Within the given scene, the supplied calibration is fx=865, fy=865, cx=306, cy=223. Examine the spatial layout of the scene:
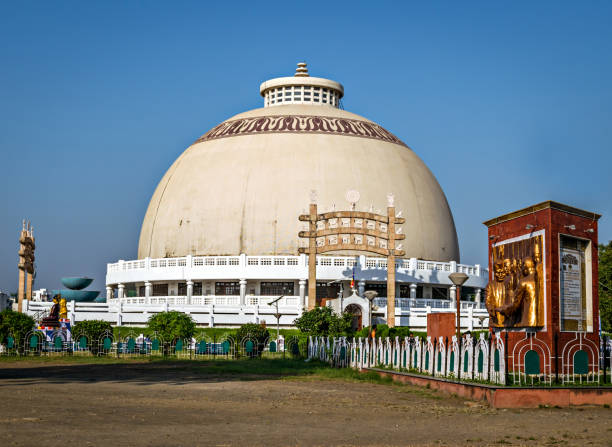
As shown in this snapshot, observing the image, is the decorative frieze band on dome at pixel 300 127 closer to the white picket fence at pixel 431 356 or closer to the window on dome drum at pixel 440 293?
the window on dome drum at pixel 440 293

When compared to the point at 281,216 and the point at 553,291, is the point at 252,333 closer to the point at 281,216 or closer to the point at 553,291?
the point at 553,291

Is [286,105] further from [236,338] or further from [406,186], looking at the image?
[236,338]

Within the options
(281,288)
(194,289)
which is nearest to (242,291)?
(281,288)

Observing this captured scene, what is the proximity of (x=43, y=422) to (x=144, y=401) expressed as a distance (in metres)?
3.46

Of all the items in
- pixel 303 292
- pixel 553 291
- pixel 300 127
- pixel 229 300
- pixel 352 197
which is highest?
pixel 300 127

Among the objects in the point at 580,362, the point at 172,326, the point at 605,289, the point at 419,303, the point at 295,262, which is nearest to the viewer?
the point at 580,362

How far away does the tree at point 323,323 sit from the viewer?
118ft

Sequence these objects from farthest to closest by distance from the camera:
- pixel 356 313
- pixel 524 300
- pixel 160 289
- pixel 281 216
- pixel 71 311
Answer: pixel 160 289, pixel 281 216, pixel 356 313, pixel 71 311, pixel 524 300

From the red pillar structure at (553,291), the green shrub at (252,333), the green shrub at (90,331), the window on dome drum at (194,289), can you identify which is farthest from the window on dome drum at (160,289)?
the red pillar structure at (553,291)

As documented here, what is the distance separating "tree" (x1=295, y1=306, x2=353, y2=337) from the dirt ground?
14997 mm

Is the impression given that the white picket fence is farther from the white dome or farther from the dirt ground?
the white dome

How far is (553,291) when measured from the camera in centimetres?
1838

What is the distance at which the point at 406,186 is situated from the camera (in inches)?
2202

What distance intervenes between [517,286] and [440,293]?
3512 centimetres
